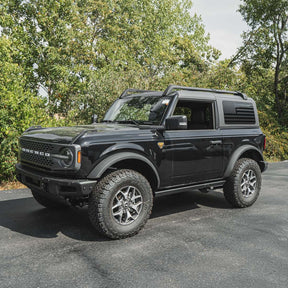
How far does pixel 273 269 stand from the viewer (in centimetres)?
323

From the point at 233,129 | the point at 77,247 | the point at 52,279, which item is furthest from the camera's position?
the point at 233,129

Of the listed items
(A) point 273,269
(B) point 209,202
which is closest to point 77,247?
(A) point 273,269

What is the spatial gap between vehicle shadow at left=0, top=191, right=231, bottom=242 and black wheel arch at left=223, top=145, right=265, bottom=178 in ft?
2.75

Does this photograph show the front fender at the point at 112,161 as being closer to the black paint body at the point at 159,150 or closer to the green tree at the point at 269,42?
the black paint body at the point at 159,150

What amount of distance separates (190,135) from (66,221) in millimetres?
2243

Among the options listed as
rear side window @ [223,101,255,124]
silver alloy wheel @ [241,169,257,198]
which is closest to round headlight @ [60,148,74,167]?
rear side window @ [223,101,255,124]

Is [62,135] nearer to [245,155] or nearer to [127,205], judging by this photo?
[127,205]

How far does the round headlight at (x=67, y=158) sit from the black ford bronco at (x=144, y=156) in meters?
0.01

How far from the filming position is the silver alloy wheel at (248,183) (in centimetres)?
558

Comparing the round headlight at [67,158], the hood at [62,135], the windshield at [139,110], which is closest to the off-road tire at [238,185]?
the windshield at [139,110]

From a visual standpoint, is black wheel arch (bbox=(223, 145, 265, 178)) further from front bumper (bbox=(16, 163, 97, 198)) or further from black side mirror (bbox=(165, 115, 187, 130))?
front bumper (bbox=(16, 163, 97, 198))

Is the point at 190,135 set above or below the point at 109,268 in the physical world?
above

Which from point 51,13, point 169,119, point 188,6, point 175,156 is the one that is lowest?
point 175,156

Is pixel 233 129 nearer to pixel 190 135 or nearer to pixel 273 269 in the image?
pixel 190 135
